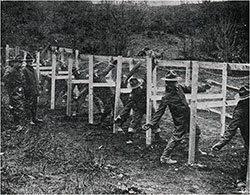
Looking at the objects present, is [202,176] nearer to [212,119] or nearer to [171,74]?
[171,74]

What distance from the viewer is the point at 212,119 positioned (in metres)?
11.3

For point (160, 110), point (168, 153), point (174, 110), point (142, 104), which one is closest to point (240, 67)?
point (174, 110)

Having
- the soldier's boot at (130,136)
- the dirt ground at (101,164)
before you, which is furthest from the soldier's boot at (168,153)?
the soldier's boot at (130,136)

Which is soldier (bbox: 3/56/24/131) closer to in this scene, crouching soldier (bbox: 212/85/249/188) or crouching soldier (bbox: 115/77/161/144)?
crouching soldier (bbox: 115/77/161/144)

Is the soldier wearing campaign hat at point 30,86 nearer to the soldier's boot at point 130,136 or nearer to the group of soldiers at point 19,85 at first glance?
the group of soldiers at point 19,85

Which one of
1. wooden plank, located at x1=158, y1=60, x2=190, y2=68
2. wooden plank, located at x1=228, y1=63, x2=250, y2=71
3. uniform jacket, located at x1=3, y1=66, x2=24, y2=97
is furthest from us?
uniform jacket, located at x1=3, y1=66, x2=24, y2=97

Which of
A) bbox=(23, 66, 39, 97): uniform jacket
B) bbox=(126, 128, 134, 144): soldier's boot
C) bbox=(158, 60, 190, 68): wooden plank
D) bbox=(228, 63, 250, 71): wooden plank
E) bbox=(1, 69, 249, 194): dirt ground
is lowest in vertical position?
bbox=(1, 69, 249, 194): dirt ground

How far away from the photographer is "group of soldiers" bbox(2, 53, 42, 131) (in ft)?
33.1

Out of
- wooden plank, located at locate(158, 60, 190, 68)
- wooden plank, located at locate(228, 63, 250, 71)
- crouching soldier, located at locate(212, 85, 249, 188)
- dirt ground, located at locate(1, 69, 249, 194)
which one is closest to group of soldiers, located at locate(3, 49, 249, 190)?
crouching soldier, located at locate(212, 85, 249, 188)

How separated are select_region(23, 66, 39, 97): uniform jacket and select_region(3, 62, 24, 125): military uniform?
13cm

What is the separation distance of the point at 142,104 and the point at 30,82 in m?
3.25

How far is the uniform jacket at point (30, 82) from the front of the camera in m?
10.2

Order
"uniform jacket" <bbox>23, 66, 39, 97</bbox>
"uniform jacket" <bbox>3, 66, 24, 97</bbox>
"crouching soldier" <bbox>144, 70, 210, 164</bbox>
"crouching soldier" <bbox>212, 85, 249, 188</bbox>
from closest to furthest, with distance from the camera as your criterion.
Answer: "crouching soldier" <bbox>212, 85, 249, 188</bbox> → "crouching soldier" <bbox>144, 70, 210, 164</bbox> → "uniform jacket" <bbox>3, 66, 24, 97</bbox> → "uniform jacket" <bbox>23, 66, 39, 97</bbox>

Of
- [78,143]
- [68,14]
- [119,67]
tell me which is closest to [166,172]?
[78,143]
